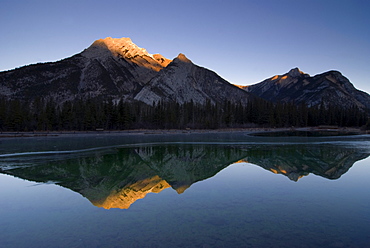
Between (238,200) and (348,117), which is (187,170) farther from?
(348,117)

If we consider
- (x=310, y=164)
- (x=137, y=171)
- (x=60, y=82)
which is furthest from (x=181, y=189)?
(x=60, y=82)

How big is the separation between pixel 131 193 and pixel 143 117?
8686 centimetres

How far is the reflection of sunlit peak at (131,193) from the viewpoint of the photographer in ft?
35.6

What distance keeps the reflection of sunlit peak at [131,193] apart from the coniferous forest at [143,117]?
61211 mm

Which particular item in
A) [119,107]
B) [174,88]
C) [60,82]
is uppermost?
[60,82]

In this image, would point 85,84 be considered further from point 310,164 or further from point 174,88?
point 310,164

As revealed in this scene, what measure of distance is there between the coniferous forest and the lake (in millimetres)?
55214

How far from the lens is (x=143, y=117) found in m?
98.1

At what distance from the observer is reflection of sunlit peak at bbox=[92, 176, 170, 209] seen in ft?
35.6

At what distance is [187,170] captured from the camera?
60.6 feet

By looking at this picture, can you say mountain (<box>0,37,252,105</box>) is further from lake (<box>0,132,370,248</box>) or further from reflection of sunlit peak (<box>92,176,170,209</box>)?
reflection of sunlit peak (<box>92,176,170,209</box>)

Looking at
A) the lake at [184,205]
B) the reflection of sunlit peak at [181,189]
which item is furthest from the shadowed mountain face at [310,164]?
the reflection of sunlit peak at [181,189]

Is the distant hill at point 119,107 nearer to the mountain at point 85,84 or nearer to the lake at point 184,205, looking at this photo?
the mountain at point 85,84

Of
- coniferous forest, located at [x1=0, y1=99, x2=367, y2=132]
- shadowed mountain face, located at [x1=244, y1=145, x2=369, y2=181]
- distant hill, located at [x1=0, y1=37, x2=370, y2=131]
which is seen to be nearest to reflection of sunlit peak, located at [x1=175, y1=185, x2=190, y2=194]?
shadowed mountain face, located at [x1=244, y1=145, x2=369, y2=181]
